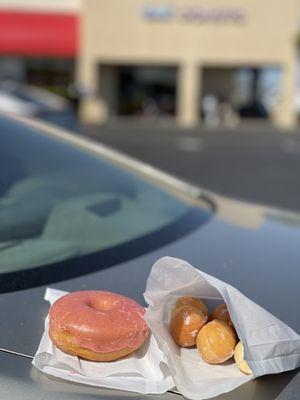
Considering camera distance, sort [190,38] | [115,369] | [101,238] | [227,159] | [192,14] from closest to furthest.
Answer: [115,369] → [101,238] → [227,159] → [192,14] → [190,38]

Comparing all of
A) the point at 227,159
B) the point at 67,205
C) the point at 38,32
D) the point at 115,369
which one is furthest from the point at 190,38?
the point at 115,369

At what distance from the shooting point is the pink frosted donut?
1.46m

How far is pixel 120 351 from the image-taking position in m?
1.49

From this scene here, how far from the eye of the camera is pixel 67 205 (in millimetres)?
2664

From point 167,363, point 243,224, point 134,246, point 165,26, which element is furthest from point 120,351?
point 165,26

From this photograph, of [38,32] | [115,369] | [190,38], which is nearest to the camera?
[115,369]

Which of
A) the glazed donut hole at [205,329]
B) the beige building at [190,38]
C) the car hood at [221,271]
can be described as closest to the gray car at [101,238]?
the car hood at [221,271]

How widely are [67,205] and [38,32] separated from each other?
2556 centimetres

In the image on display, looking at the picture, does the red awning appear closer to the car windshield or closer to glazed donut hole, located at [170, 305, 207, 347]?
the car windshield

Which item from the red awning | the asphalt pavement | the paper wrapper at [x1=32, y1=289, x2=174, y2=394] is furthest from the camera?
the red awning

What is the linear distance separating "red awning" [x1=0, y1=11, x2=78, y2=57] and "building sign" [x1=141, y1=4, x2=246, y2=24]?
3.08 meters

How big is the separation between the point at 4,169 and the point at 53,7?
25752 mm

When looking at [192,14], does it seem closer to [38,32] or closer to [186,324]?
[38,32]

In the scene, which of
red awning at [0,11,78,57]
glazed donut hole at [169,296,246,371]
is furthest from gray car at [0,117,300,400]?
red awning at [0,11,78,57]
